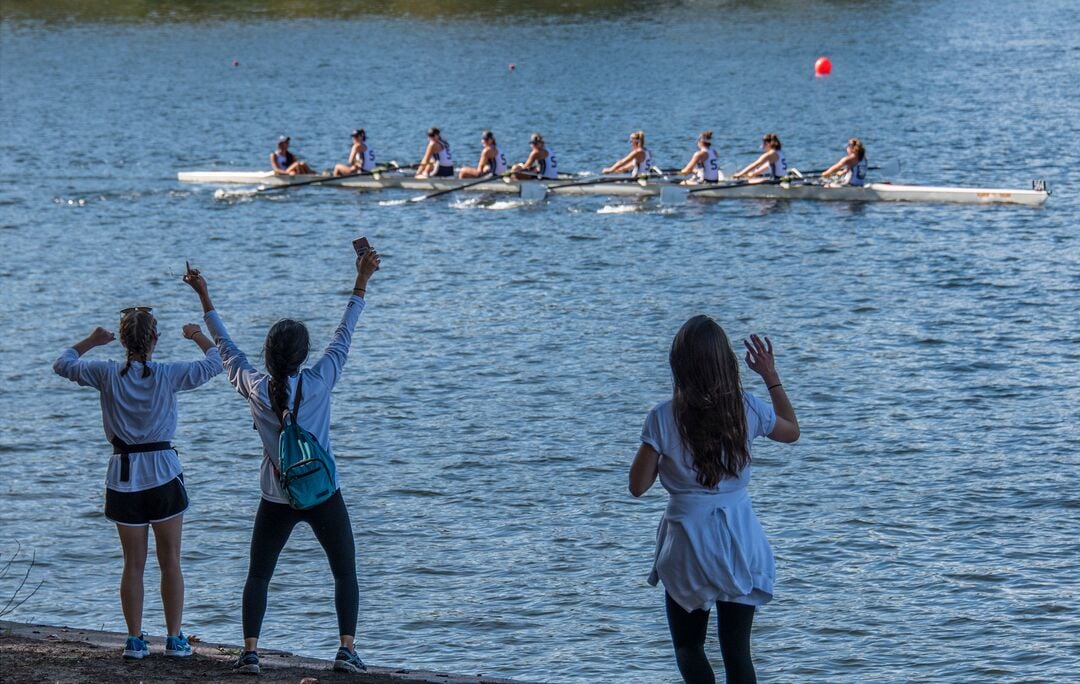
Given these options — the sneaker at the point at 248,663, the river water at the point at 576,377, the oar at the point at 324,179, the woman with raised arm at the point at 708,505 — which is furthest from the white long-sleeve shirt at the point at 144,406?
the oar at the point at 324,179

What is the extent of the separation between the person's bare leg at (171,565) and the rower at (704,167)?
22.9 m

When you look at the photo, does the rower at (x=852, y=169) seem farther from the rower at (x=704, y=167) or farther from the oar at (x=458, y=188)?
the oar at (x=458, y=188)

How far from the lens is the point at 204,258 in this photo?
26.8m

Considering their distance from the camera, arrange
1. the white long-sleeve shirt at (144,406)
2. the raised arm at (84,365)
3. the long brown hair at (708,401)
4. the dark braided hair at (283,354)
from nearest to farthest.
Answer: the long brown hair at (708,401) → the dark braided hair at (283,354) → the white long-sleeve shirt at (144,406) → the raised arm at (84,365)

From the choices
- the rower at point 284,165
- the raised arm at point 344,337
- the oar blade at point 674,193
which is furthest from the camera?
the rower at point 284,165

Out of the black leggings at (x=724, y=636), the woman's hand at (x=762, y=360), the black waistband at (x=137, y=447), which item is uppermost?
the woman's hand at (x=762, y=360)

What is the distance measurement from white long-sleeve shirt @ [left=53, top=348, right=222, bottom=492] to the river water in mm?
3728

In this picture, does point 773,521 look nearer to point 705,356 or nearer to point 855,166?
point 705,356

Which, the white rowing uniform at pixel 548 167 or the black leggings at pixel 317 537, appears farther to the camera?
the white rowing uniform at pixel 548 167

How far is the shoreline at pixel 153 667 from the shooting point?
7410mm

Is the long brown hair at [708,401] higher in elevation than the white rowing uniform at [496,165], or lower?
higher

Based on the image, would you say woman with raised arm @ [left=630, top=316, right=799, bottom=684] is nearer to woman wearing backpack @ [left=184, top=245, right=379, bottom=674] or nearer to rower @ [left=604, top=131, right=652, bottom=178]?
woman wearing backpack @ [left=184, top=245, right=379, bottom=674]

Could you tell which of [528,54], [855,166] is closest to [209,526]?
[855,166]

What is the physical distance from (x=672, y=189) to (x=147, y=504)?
23.2m
